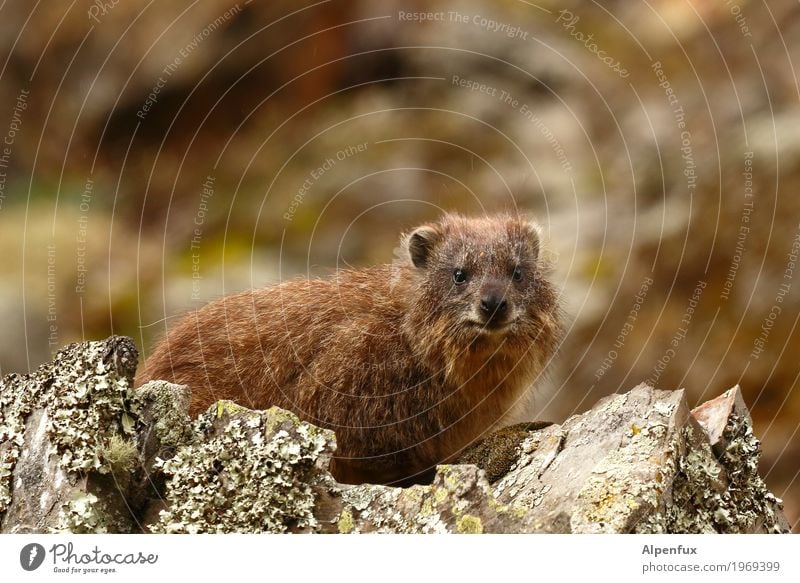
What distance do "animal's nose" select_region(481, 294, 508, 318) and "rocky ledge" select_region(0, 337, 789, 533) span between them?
169 centimetres

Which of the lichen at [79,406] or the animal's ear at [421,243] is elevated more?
the animal's ear at [421,243]

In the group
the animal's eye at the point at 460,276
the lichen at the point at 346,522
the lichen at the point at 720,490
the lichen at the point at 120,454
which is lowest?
the lichen at the point at 720,490

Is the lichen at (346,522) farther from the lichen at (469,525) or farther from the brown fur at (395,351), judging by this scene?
the brown fur at (395,351)

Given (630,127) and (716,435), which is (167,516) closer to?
(716,435)

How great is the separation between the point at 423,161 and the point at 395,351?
5.77 feet

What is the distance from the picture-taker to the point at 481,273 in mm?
A: 7004

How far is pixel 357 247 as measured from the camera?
8180 mm

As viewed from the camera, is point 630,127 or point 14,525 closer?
point 14,525

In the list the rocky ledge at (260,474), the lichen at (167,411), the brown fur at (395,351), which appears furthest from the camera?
the brown fur at (395,351)

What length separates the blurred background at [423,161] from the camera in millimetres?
6844

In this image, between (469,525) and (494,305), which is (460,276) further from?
(469,525)

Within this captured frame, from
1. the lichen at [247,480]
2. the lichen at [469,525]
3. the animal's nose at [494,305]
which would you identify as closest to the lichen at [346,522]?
the lichen at [247,480]
